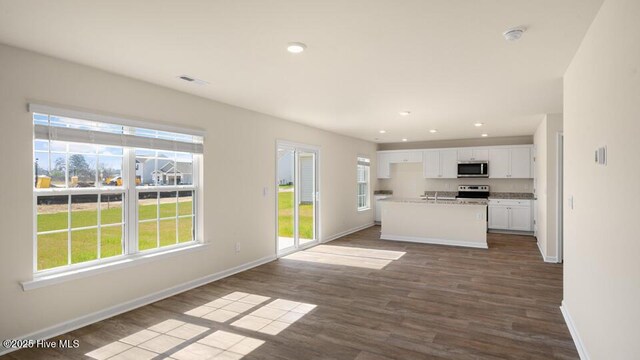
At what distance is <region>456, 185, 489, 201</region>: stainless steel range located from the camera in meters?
9.01

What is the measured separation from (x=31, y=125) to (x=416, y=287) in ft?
14.1

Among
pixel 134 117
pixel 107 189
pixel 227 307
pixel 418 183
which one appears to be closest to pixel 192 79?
pixel 134 117

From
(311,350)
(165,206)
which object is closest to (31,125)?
(165,206)

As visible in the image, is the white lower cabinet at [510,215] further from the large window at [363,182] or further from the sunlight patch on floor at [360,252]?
the sunlight patch on floor at [360,252]

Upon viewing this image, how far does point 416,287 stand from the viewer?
444 cm

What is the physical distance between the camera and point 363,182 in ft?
31.3

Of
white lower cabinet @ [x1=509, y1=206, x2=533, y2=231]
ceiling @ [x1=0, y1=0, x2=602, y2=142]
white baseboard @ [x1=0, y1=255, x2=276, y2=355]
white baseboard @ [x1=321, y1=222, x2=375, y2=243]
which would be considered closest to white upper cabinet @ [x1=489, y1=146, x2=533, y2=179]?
white lower cabinet @ [x1=509, y1=206, x2=533, y2=231]

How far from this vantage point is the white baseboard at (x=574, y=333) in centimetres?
266

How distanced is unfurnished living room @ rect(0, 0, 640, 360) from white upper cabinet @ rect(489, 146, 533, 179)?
3047mm

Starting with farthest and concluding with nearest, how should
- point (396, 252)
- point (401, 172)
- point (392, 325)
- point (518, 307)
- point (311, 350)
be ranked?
point (401, 172) < point (396, 252) < point (518, 307) < point (392, 325) < point (311, 350)

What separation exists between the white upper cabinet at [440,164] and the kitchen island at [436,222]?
79.7 inches

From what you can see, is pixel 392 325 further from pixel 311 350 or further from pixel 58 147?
pixel 58 147

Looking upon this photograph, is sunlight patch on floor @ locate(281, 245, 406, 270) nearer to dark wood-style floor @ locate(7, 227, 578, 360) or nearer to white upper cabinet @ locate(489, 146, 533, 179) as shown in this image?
dark wood-style floor @ locate(7, 227, 578, 360)

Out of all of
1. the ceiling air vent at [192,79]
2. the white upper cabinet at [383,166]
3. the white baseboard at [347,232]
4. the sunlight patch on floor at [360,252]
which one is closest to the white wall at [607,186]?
the sunlight patch on floor at [360,252]
